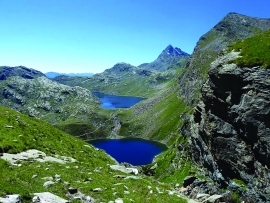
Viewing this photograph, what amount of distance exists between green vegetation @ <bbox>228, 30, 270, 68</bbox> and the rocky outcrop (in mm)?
1241

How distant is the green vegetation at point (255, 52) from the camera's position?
47.5m

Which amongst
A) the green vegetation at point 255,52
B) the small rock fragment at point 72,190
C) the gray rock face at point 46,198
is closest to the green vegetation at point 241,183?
the green vegetation at point 255,52

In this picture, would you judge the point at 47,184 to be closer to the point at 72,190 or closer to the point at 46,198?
the point at 72,190

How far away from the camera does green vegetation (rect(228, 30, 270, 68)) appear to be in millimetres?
47531

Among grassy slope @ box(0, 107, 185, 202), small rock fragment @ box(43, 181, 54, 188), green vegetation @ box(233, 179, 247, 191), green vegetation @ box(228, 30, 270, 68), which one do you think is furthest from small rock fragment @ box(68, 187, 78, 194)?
green vegetation @ box(228, 30, 270, 68)

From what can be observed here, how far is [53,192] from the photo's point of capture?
18266mm

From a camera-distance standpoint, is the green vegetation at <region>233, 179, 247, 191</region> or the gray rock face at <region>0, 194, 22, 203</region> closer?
the gray rock face at <region>0, 194, 22, 203</region>

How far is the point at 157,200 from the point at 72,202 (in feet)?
24.1

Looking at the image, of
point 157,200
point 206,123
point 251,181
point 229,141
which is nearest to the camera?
point 157,200

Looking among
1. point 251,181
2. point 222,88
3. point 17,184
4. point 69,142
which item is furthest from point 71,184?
point 222,88

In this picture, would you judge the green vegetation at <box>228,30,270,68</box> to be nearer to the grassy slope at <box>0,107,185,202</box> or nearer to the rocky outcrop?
the rocky outcrop

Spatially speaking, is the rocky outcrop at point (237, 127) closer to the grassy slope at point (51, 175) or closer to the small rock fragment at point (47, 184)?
→ the grassy slope at point (51, 175)

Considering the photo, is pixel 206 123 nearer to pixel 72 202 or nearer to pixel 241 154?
pixel 241 154

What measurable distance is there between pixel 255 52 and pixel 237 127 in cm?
1597
